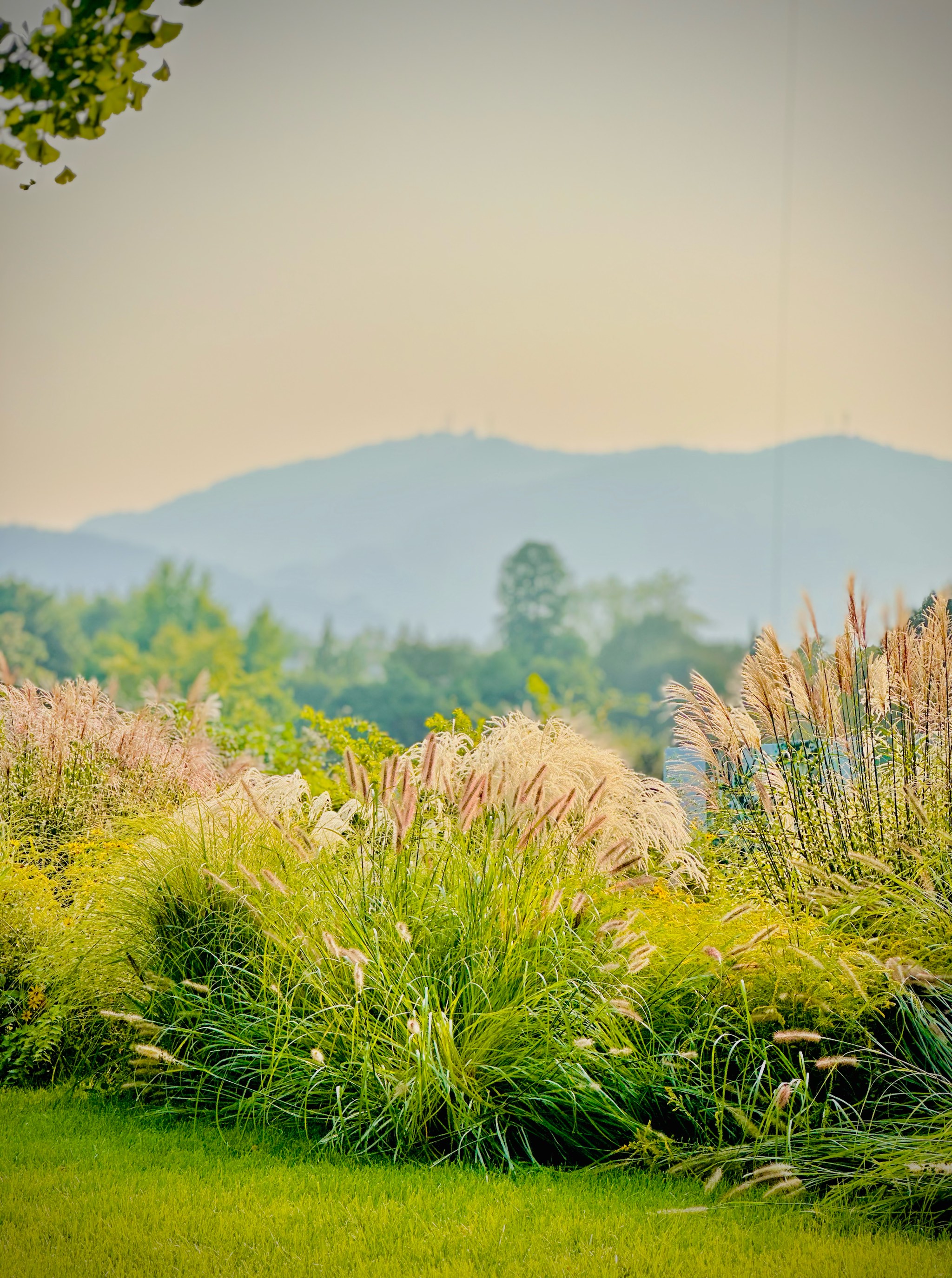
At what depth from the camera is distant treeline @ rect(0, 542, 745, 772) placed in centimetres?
3475

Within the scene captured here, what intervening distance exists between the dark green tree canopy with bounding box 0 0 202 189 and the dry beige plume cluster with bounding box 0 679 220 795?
9.87ft

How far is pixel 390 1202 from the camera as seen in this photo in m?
2.21

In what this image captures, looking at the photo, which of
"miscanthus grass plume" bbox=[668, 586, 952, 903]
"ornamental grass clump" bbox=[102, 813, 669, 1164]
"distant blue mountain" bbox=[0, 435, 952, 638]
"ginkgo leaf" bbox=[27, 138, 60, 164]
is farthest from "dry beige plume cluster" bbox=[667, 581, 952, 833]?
"distant blue mountain" bbox=[0, 435, 952, 638]

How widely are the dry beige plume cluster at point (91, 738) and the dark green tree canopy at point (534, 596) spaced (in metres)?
38.1

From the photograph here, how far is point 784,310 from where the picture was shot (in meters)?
49.3

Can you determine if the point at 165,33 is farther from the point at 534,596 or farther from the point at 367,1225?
the point at 534,596

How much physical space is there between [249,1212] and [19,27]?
Result: 237 cm

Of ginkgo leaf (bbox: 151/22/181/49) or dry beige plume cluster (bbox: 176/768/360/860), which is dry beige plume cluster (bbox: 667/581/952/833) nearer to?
dry beige plume cluster (bbox: 176/768/360/860)

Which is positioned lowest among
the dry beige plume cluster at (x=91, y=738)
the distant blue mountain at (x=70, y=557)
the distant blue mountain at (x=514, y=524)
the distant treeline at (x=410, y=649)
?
the dry beige plume cluster at (x=91, y=738)

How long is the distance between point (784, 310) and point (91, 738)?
166 feet

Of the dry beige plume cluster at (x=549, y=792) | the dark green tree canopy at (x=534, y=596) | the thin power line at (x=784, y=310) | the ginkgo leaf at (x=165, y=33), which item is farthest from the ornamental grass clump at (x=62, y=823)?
the dark green tree canopy at (x=534, y=596)

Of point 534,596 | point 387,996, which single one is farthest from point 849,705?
point 534,596

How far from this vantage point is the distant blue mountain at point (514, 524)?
217 feet

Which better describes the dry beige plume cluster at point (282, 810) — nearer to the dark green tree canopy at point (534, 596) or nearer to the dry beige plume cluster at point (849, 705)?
the dry beige plume cluster at point (849, 705)
